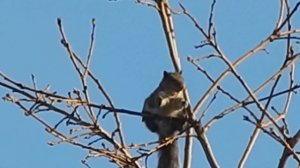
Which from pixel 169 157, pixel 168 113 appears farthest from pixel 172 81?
pixel 169 157

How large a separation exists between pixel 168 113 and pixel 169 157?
0.77 feet

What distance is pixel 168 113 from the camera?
13.0 feet

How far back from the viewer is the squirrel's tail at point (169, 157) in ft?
A: 13.0

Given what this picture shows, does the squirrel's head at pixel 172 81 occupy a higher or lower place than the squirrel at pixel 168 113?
higher

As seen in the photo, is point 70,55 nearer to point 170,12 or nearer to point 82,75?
point 82,75

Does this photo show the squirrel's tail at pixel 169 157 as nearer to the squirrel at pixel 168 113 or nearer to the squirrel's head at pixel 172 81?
the squirrel at pixel 168 113

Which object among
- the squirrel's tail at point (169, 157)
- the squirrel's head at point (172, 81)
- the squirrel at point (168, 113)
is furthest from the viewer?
the squirrel's head at point (172, 81)

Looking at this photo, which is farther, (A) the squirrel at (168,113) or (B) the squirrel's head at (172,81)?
(B) the squirrel's head at (172,81)

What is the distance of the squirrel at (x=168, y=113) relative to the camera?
3791mm

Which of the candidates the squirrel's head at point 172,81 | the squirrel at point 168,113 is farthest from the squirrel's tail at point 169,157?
the squirrel's head at point 172,81

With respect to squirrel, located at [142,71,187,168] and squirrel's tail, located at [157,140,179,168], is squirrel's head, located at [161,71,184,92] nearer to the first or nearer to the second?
squirrel, located at [142,71,187,168]

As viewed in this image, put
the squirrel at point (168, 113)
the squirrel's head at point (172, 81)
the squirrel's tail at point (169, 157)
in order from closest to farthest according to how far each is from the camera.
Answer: the squirrel at point (168, 113) < the squirrel's tail at point (169, 157) < the squirrel's head at point (172, 81)

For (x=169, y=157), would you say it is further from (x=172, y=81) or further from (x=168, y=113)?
(x=172, y=81)

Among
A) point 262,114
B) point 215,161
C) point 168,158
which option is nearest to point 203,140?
point 215,161
